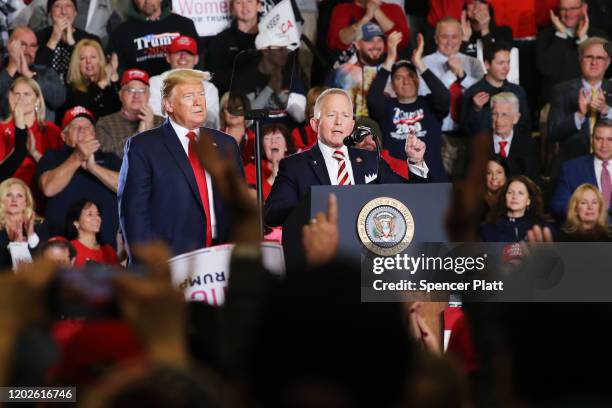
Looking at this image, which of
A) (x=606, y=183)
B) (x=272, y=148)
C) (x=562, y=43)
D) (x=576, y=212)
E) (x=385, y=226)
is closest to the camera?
(x=385, y=226)

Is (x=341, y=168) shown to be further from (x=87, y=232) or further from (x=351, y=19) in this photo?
(x=351, y=19)

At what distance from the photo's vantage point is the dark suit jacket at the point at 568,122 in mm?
9375

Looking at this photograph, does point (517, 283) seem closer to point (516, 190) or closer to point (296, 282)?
point (296, 282)

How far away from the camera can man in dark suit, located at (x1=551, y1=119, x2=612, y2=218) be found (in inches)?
348

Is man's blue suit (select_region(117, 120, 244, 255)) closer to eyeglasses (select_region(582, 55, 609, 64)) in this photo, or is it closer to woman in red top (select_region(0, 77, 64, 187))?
woman in red top (select_region(0, 77, 64, 187))

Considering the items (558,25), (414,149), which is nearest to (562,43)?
(558,25)

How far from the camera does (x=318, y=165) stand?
633cm

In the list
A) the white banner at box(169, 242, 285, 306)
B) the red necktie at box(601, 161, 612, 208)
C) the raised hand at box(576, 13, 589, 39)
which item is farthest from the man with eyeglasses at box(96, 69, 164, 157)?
the white banner at box(169, 242, 285, 306)

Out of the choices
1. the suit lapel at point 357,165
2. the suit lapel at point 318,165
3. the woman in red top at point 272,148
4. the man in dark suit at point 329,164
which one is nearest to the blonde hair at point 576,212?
the woman in red top at point 272,148

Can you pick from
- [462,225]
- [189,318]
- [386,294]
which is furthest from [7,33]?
[462,225]

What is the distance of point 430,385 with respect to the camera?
233cm

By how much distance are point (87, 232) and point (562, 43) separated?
3858 mm

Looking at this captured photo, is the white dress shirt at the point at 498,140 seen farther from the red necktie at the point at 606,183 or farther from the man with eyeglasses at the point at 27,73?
the man with eyeglasses at the point at 27,73

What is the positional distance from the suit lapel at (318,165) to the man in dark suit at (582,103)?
3.40 m
